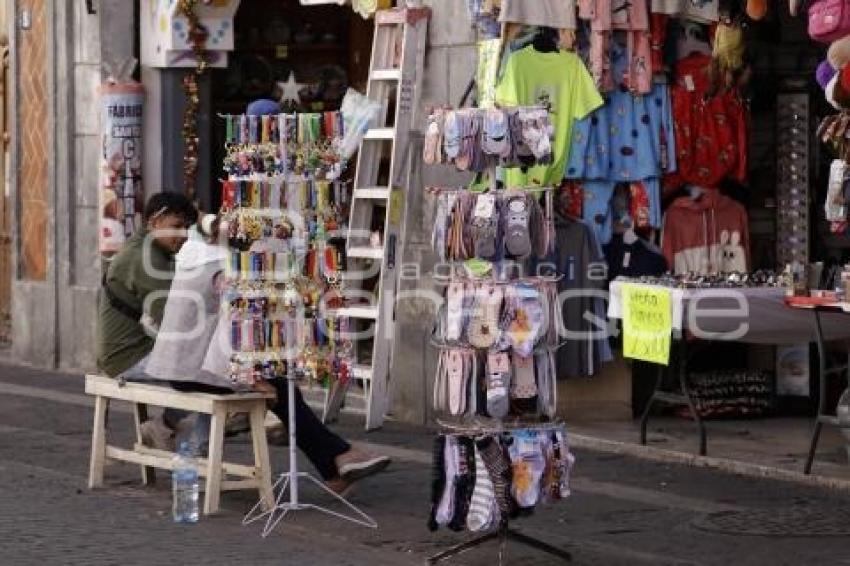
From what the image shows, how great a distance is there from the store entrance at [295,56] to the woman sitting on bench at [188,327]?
5761mm

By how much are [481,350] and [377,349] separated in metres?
4.90

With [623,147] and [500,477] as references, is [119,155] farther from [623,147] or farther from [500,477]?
[500,477]

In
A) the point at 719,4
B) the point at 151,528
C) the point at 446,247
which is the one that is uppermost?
the point at 719,4

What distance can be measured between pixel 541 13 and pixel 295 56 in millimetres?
4740

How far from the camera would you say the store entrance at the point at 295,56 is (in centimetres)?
1816

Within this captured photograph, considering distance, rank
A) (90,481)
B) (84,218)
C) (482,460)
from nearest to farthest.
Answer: (482,460) < (90,481) < (84,218)

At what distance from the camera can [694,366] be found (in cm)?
1491

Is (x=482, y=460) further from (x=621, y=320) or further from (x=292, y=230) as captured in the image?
(x=621, y=320)

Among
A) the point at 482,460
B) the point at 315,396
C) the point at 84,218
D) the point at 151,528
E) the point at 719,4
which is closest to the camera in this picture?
the point at 482,460

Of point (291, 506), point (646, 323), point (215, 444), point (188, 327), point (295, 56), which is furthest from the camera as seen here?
point (295, 56)

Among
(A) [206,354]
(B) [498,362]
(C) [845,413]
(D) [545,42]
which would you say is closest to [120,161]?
(D) [545,42]

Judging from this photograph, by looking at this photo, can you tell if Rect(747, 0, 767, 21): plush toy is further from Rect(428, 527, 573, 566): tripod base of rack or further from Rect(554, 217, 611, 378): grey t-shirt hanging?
Rect(428, 527, 573, 566): tripod base of rack

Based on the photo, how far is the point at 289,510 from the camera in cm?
1134

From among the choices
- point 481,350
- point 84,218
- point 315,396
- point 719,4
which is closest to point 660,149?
point 719,4
